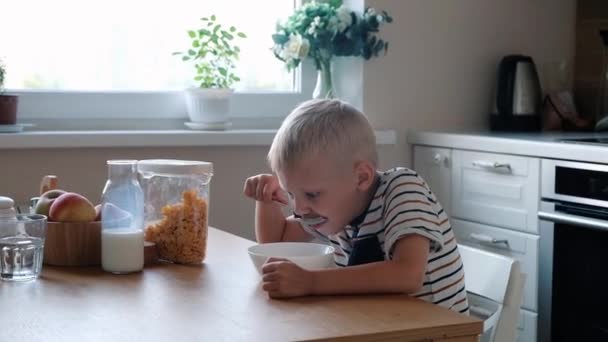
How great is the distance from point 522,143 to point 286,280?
4.95 ft

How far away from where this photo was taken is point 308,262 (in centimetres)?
148

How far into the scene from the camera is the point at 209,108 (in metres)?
2.99

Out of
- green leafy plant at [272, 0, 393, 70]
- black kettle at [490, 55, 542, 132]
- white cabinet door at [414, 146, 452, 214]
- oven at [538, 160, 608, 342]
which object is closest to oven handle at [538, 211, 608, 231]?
oven at [538, 160, 608, 342]

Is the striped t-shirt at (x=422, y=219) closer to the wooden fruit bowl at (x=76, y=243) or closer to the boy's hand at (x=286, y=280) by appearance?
the boy's hand at (x=286, y=280)

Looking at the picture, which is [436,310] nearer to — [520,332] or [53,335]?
[53,335]

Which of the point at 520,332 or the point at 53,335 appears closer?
the point at 53,335

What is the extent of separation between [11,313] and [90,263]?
35cm

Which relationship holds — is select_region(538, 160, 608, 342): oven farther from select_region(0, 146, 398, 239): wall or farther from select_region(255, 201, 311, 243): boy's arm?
select_region(255, 201, 311, 243): boy's arm

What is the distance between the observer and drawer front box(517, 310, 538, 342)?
2.69 m

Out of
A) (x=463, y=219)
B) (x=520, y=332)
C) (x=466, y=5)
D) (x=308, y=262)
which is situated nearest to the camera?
(x=308, y=262)

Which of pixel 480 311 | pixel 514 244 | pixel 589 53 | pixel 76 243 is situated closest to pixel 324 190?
pixel 76 243

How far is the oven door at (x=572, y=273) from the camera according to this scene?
2486 millimetres

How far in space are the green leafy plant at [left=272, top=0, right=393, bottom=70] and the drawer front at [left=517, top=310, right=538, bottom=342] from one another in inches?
37.1

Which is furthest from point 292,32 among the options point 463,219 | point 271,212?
point 271,212
